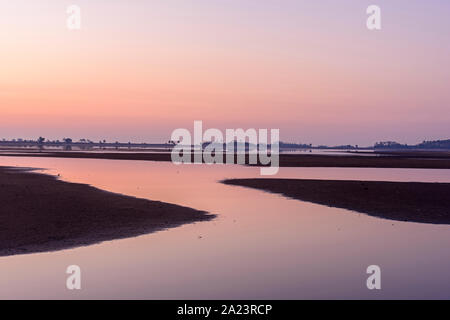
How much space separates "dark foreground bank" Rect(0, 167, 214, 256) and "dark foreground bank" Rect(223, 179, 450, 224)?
907 centimetres

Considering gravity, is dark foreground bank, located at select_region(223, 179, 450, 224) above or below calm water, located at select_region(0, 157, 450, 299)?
above

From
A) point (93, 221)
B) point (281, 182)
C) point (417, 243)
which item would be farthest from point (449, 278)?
point (281, 182)

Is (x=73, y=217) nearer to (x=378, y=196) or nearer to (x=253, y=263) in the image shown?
(x=253, y=263)

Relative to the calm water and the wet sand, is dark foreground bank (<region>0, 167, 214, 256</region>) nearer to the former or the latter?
the calm water

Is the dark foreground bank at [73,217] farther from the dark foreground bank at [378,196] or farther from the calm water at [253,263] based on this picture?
the dark foreground bank at [378,196]

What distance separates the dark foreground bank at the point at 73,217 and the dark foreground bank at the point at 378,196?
9067mm

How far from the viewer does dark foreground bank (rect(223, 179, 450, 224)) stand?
24.7 metres

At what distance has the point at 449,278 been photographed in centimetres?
1291

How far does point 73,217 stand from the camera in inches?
828

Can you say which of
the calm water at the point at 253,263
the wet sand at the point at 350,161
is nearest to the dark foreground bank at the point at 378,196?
the calm water at the point at 253,263

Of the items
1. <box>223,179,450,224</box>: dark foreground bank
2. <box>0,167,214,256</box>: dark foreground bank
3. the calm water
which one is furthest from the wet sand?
the calm water

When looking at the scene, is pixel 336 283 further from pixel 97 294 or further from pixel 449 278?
pixel 97 294

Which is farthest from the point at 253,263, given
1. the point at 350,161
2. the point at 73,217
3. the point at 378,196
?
the point at 350,161
